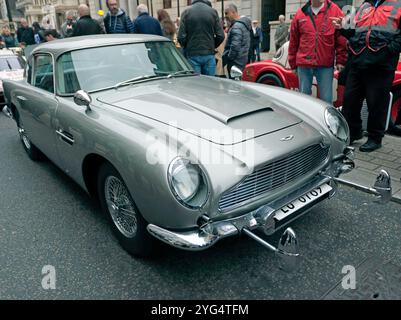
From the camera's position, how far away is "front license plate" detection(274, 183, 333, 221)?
2.22m

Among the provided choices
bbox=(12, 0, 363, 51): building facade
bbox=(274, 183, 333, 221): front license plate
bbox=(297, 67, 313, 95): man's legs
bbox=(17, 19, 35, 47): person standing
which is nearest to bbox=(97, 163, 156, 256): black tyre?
bbox=(274, 183, 333, 221): front license plate

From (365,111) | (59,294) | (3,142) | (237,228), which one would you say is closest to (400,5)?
(365,111)

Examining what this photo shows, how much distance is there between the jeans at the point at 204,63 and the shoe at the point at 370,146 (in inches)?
110

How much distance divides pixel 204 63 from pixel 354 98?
2.57 m

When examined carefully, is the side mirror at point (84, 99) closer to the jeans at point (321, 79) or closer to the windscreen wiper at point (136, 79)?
the windscreen wiper at point (136, 79)

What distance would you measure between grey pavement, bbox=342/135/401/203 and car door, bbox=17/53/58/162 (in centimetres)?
281

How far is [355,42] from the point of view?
3818 mm

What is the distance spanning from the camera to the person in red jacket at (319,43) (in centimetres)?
420

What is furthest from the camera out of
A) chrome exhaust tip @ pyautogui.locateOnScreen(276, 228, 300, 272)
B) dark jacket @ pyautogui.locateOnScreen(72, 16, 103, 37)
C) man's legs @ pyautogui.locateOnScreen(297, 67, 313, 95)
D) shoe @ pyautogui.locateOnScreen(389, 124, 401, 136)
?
dark jacket @ pyautogui.locateOnScreen(72, 16, 103, 37)

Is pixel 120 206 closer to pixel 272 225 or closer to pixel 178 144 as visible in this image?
pixel 178 144

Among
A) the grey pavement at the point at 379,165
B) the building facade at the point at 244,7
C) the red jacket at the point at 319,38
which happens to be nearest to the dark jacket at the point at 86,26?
the red jacket at the point at 319,38

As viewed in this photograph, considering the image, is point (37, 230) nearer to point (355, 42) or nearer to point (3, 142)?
point (3, 142)

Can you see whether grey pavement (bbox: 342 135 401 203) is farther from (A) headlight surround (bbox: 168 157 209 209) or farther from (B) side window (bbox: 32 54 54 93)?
(B) side window (bbox: 32 54 54 93)

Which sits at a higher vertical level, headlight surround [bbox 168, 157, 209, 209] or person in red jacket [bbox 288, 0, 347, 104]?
person in red jacket [bbox 288, 0, 347, 104]
